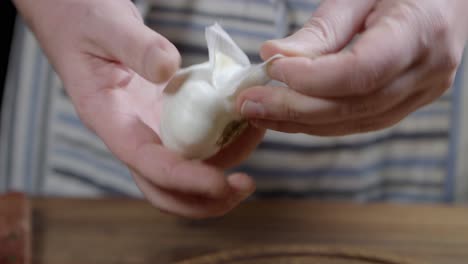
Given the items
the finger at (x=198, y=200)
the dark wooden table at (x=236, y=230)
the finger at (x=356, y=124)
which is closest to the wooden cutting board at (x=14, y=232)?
the dark wooden table at (x=236, y=230)

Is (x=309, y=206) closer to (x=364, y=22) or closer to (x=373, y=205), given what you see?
(x=373, y=205)

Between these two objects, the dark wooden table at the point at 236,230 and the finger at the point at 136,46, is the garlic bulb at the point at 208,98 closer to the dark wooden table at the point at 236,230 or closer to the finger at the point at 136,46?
the finger at the point at 136,46

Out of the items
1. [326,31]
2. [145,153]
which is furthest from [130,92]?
[326,31]

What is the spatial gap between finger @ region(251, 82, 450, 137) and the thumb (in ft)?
0.27

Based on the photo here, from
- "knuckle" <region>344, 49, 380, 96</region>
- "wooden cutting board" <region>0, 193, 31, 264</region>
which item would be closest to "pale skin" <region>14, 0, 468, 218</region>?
"knuckle" <region>344, 49, 380, 96</region>

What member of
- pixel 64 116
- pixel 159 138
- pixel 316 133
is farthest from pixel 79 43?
pixel 64 116

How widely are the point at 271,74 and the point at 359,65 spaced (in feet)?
0.23

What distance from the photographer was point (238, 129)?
1.63 feet

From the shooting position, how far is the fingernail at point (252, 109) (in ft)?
1.38

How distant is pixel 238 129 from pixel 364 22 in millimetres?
139

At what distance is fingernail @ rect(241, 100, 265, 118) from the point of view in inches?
16.6

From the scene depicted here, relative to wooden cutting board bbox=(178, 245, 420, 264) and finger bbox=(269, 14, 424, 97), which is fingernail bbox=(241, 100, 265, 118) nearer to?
finger bbox=(269, 14, 424, 97)

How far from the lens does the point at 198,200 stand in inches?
18.7

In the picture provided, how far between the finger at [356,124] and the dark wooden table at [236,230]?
23 centimetres
